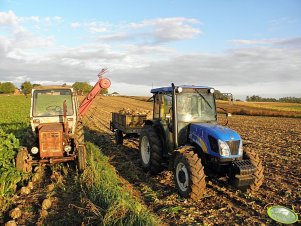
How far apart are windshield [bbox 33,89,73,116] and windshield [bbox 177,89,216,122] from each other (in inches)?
137

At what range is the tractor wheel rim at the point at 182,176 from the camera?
238 inches

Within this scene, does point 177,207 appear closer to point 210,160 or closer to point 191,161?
point 191,161

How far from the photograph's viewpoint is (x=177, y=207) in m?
5.62

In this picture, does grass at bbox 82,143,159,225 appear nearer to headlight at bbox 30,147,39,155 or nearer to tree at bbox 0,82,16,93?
headlight at bbox 30,147,39,155

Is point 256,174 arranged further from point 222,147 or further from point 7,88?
point 7,88

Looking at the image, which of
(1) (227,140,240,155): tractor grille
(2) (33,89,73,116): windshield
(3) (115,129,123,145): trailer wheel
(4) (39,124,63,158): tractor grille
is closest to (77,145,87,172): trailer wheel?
(4) (39,124,63,158): tractor grille

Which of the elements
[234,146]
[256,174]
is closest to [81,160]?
[234,146]

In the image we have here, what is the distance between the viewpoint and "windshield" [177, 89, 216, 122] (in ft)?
22.7

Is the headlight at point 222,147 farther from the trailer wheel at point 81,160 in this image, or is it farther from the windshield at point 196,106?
the trailer wheel at point 81,160

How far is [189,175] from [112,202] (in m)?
1.63

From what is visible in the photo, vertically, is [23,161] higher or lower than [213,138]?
lower

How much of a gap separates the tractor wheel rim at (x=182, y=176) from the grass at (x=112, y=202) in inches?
37.4

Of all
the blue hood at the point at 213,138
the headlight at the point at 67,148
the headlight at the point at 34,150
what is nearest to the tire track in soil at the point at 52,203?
the headlight at the point at 67,148

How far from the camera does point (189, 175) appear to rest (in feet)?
19.1
